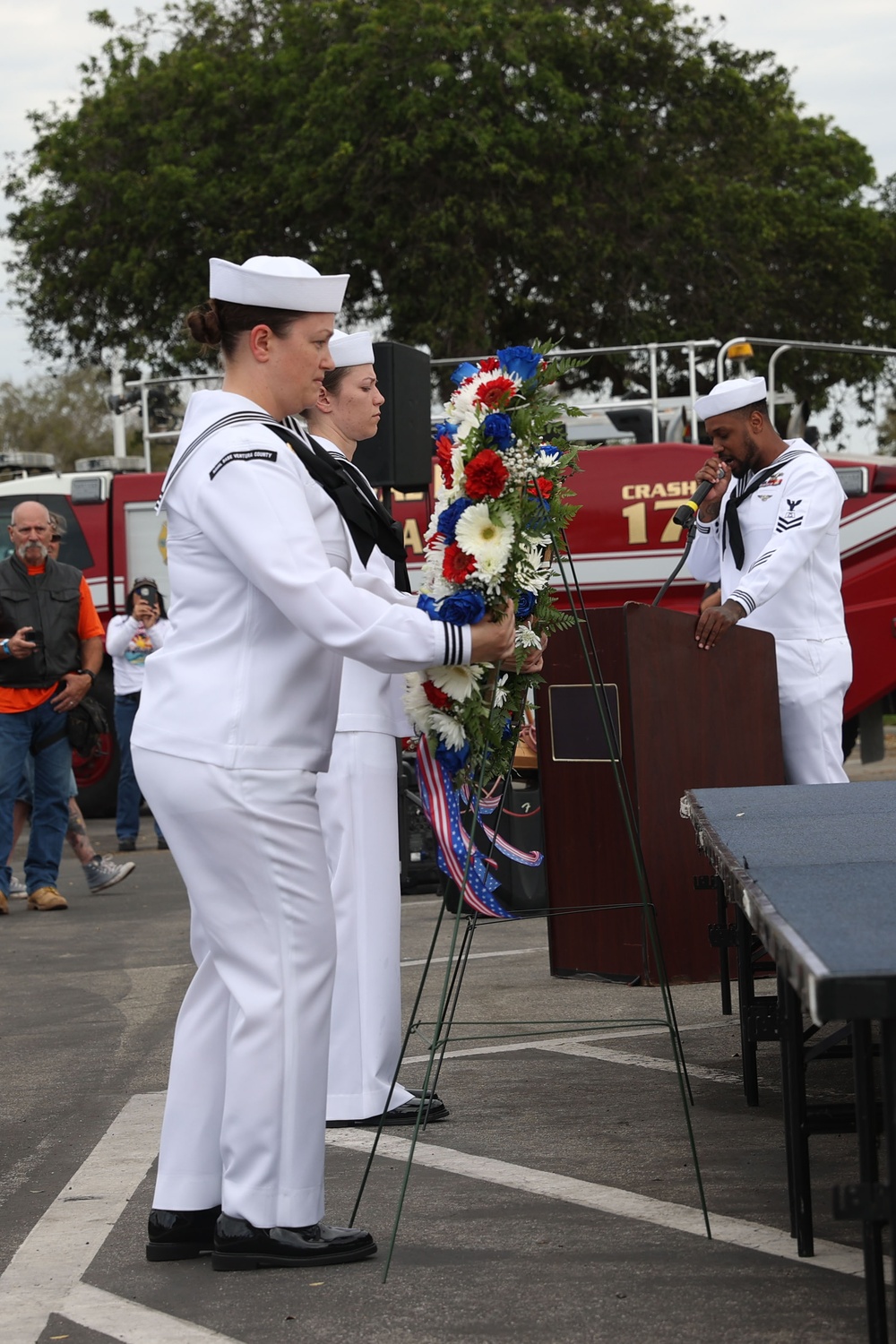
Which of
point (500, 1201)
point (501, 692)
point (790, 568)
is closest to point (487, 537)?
point (501, 692)

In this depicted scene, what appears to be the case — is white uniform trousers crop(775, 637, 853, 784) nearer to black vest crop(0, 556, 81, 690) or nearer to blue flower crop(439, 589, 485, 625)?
blue flower crop(439, 589, 485, 625)

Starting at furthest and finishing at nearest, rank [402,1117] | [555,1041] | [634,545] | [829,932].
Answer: [634,545] → [555,1041] → [402,1117] → [829,932]

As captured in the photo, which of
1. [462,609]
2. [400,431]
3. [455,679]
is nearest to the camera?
[462,609]

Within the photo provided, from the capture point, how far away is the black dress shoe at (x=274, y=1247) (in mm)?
3789

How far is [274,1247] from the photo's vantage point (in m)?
3.79

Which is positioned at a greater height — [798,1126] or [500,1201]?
[798,1126]

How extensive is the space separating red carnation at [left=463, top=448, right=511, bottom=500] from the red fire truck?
10799 mm

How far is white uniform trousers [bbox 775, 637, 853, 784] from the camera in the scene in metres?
6.82

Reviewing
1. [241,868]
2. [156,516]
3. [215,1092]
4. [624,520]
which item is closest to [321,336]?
[241,868]

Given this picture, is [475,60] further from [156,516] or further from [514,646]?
[514,646]

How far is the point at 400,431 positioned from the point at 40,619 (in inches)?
98.8

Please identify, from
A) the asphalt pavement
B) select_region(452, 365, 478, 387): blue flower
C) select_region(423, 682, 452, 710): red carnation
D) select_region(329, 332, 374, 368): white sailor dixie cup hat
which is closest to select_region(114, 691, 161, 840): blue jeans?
the asphalt pavement

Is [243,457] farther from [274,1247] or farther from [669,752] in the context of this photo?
[669,752]

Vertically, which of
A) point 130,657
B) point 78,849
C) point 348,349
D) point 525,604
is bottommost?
Result: point 78,849
